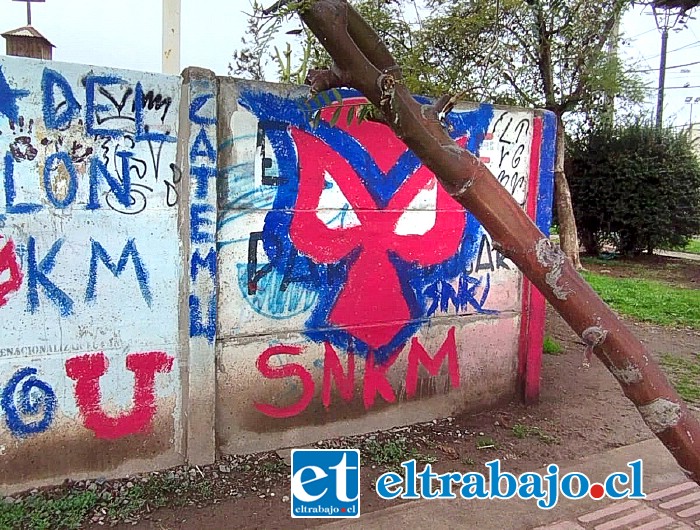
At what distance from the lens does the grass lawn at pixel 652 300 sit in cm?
820

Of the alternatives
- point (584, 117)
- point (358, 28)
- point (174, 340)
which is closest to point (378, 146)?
point (174, 340)

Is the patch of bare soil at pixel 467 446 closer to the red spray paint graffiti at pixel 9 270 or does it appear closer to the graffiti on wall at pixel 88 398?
the graffiti on wall at pixel 88 398

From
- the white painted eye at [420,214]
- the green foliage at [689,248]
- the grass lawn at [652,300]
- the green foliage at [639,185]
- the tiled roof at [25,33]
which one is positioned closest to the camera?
the white painted eye at [420,214]

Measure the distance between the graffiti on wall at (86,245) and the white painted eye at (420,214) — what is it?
4.83 ft

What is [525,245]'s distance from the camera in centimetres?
149

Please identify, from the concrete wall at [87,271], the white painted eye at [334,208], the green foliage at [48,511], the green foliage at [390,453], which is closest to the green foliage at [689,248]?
the green foliage at [390,453]

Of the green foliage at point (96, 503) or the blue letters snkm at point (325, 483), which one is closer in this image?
the green foliage at point (96, 503)

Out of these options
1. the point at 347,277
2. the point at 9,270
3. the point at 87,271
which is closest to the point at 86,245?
the point at 87,271

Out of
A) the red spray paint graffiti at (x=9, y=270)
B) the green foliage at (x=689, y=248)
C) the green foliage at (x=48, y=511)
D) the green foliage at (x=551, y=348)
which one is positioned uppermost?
the red spray paint graffiti at (x=9, y=270)

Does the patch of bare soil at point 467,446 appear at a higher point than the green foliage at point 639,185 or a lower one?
lower

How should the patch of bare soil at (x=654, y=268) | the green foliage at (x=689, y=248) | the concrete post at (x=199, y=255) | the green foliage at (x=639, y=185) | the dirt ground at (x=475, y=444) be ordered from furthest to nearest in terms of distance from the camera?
the green foliage at (x=689, y=248)
the green foliage at (x=639, y=185)
the patch of bare soil at (x=654, y=268)
the concrete post at (x=199, y=255)
the dirt ground at (x=475, y=444)

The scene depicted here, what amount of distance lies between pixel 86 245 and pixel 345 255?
1484mm

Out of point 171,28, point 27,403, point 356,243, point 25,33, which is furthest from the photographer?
point 25,33

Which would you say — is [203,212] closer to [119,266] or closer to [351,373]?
[119,266]
